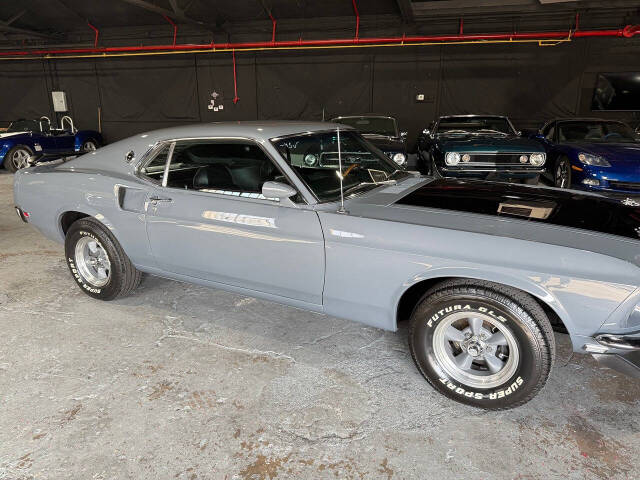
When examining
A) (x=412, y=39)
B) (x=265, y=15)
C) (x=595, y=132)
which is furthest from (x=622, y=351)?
(x=265, y=15)

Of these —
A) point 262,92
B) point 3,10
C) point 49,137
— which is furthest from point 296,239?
point 3,10

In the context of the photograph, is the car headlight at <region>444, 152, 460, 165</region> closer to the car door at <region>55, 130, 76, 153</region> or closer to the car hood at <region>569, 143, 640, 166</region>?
the car hood at <region>569, 143, 640, 166</region>

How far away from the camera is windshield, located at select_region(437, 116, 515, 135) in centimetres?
779

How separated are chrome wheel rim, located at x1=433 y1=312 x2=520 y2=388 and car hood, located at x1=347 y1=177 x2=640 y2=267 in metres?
0.48

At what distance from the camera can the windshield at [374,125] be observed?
8211mm

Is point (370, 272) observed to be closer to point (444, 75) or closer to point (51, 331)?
point (51, 331)

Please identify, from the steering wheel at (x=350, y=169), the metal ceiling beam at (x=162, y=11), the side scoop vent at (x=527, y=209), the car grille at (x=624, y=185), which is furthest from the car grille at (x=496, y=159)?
the metal ceiling beam at (x=162, y=11)

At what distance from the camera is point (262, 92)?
13219mm

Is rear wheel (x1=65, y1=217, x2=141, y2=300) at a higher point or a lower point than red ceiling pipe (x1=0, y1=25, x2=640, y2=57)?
lower

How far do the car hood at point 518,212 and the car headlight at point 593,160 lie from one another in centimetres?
385

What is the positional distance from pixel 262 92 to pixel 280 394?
1210 centimetres

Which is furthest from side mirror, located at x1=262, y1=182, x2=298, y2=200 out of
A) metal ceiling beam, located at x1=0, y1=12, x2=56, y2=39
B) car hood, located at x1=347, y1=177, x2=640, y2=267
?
metal ceiling beam, located at x1=0, y1=12, x2=56, y2=39

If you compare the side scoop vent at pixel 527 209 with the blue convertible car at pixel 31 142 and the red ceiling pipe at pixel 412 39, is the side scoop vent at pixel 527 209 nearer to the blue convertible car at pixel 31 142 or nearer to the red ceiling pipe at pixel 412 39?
the red ceiling pipe at pixel 412 39

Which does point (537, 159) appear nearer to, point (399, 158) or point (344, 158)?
point (399, 158)
